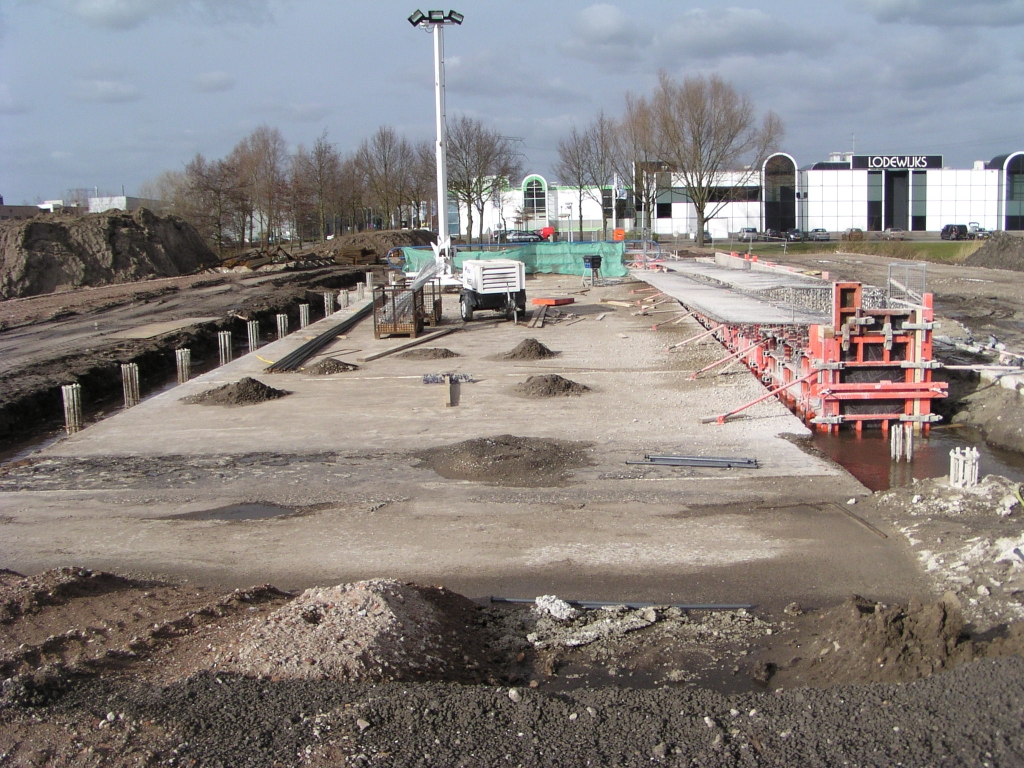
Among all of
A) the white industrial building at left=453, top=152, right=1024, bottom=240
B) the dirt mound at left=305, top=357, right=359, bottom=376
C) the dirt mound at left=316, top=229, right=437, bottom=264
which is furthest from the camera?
the white industrial building at left=453, top=152, right=1024, bottom=240

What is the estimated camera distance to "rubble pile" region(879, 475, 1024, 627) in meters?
7.10

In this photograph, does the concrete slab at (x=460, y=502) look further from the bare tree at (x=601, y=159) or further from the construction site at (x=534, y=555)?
the bare tree at (x=601, y=159)

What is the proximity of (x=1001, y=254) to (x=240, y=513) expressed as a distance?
42.9 metres

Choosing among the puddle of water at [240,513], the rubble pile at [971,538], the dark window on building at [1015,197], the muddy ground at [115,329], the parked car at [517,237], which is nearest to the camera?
the rubble pile at [971,538]

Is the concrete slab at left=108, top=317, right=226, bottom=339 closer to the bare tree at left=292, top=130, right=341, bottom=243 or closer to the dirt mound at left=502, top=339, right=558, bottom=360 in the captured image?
the dirt mound at left=502, top=339, right=558, bottom=360

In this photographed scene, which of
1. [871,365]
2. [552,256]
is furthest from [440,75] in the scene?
[871,365]

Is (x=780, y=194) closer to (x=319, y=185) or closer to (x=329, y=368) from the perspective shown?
(x=319, y=185)

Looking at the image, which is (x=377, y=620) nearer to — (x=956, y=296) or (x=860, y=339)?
(x=860, y=339)

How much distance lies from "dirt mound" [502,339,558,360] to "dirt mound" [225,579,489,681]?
14.0 m

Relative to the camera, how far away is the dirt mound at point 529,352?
20.7 m

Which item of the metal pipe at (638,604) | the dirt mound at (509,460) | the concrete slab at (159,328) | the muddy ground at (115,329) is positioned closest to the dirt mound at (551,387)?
the dirt mound at (509,460)

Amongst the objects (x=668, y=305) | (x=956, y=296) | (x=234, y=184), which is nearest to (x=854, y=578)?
(x=668, y=305)

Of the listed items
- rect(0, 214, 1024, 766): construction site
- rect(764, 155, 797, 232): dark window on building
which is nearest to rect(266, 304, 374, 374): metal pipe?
rect(0, 214, 1024, 766): construction site

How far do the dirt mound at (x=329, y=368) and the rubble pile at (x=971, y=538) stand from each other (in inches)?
494
